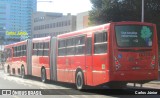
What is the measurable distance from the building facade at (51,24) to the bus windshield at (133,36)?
104665 mm

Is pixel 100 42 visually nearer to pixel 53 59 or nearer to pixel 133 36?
pixel 133 36

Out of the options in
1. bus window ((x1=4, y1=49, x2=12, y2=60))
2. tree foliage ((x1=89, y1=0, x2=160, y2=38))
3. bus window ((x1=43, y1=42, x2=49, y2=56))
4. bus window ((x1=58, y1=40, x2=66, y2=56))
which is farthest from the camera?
tree foliage ((x1=89, y1=0, x2=160, y2=38))

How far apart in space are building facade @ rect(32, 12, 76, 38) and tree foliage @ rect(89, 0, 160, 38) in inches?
3137

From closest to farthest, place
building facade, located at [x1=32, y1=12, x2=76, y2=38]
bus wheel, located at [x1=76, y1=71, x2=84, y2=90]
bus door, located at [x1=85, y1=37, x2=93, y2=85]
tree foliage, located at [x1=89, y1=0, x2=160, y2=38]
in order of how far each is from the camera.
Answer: bus door, located at [x1=85, y1=37, x2=93, y2=85] < bus wheel, located at [x1=76, y1=71, x2=84, y2=90] < tree foliage, located at [x1=89, y1=0, x2=160, y2=38] < building facade, located at [x1=32, y1=12, x2=76, y2=38]

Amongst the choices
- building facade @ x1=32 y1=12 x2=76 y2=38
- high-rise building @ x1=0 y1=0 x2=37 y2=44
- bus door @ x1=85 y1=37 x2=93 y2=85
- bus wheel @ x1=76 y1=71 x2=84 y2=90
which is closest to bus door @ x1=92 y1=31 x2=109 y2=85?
bus door @ x1=85 y1=37 x2=93 y2=85

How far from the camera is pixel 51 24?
461 feet

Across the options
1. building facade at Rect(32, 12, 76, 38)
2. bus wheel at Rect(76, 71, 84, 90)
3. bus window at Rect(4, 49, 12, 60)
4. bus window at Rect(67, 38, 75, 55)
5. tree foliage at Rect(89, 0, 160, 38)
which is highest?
building facade at Rect(32, 12, 76, 38)

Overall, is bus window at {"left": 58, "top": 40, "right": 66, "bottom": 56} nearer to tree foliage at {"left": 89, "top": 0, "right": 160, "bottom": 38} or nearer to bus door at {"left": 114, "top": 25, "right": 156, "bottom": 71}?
bus door at {"left": 114, "top": 25, "right": 156, "bottom": 71}

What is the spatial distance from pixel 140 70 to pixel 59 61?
6781 mm

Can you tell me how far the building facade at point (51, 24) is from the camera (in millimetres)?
127562

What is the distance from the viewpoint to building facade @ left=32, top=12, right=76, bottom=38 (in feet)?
419

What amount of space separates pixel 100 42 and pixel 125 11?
82.2ft

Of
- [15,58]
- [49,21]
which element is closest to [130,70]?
[15,58]

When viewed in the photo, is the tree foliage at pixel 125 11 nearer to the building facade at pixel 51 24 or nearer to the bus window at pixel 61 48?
the bus window at pixel 61 48
